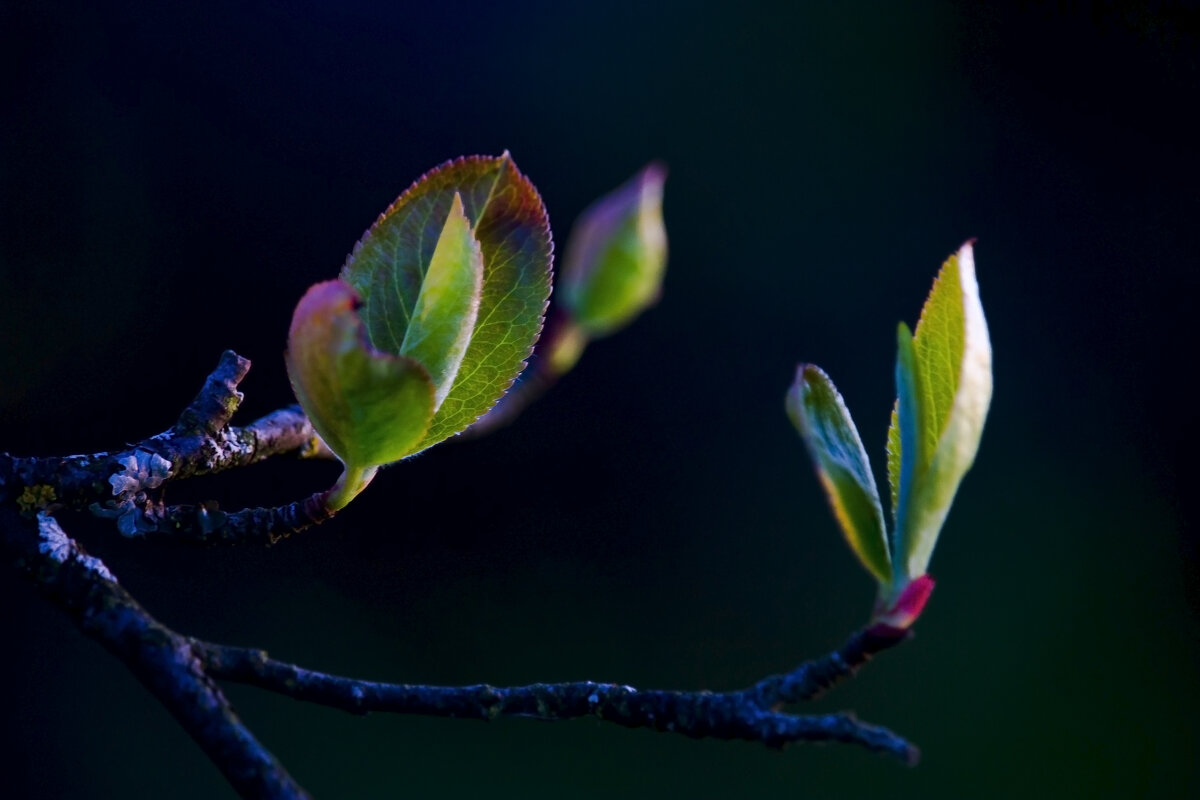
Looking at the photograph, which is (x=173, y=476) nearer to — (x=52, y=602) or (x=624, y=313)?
(x=52, y=602)

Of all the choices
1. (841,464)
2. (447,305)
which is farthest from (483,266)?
(841,464)

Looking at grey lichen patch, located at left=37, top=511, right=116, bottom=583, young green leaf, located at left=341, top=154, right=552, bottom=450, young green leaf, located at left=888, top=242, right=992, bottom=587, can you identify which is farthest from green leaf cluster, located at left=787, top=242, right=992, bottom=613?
grey lichen patch, located at left=37, top=511, right=116, bottom=583

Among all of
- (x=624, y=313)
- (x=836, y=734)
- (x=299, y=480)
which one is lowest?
(x=836, y=734)

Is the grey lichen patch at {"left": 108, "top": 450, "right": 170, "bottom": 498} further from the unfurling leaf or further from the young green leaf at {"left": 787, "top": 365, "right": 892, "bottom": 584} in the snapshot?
the young green leaf at {"left": 787, "top": 365, "right": 892, "bottom": 584}

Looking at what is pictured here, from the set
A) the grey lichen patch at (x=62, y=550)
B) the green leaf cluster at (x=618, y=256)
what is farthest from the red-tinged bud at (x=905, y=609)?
the grey lichen patch at (x=62, y=550)

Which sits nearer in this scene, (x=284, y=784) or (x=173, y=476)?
(x=284, y=784)

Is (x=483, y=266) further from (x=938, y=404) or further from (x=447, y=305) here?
(x=938, y=404)

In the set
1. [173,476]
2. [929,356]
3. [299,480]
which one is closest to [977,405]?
[929,356]
